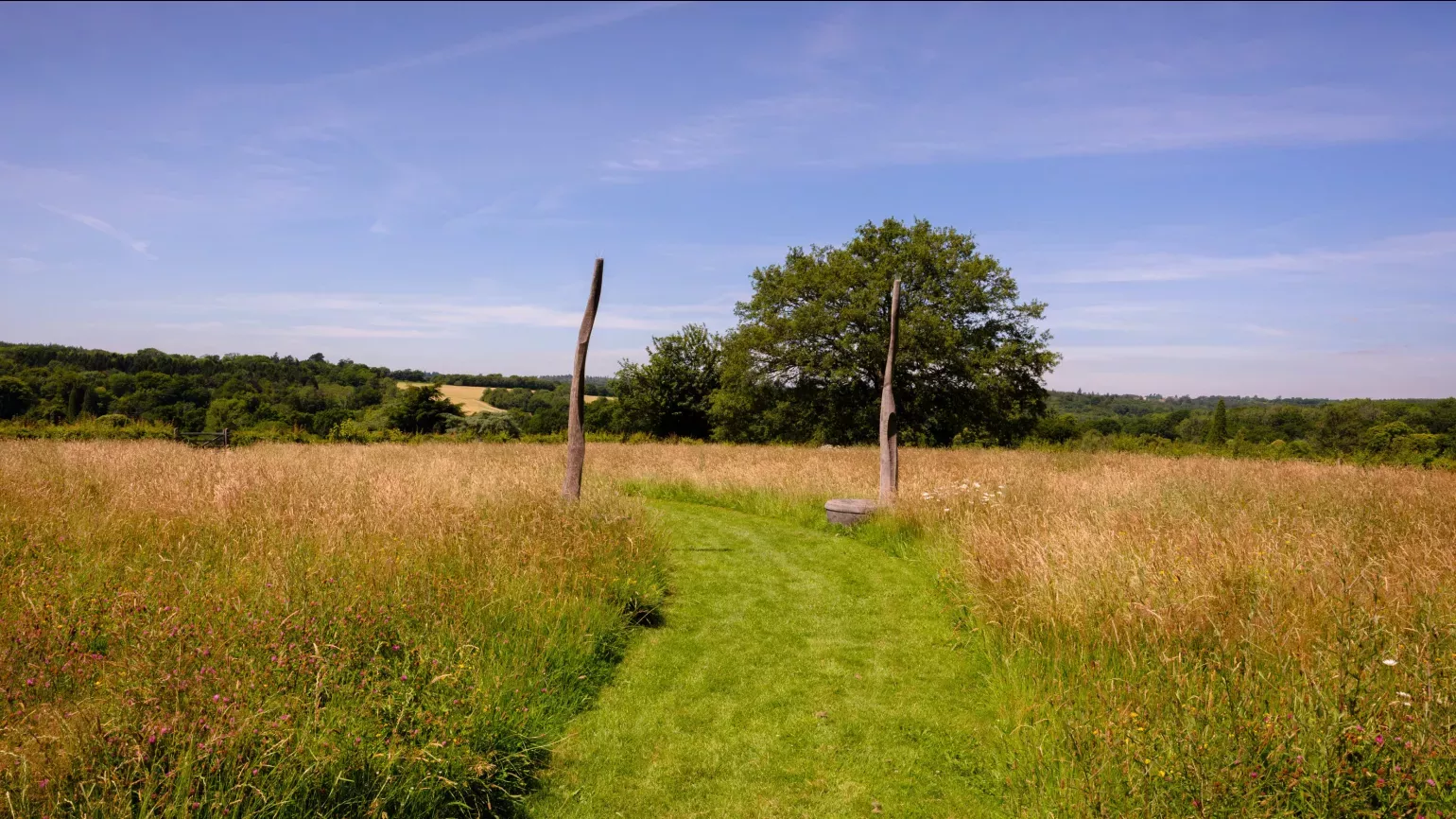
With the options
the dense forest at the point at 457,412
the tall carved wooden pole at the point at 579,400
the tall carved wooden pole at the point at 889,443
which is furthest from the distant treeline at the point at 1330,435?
the tall carved wooden pole at the point at 579,400

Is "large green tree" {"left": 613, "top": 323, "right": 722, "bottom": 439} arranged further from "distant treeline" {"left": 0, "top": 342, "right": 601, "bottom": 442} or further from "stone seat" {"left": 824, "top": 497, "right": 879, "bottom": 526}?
"stone seat" {"left": 824, "top": 497, "right": 879, "bottom": 526}

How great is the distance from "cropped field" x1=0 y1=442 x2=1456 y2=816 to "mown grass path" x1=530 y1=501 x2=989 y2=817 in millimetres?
252

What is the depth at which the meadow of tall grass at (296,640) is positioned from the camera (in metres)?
2.81

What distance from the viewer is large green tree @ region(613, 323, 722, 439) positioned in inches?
1483

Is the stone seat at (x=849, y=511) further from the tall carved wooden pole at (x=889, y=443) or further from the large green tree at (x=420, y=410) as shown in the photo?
the large green tree at (x=420, y=410)

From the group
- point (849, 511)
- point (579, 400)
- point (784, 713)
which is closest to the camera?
point (784, 713)

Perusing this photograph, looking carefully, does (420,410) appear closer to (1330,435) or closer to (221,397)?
(221,397)

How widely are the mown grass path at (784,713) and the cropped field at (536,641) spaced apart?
25 centimetres

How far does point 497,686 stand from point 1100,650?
439 centimetres

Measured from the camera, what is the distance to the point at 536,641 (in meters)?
5.16

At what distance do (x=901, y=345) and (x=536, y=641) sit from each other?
75.6 feet

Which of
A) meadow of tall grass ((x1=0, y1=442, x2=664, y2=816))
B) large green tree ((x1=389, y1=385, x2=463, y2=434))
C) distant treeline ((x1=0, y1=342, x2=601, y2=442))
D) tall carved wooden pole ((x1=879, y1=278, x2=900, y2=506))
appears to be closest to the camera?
meadow of tall grass ((x1=0, y1=442, x2=664, y2=816))

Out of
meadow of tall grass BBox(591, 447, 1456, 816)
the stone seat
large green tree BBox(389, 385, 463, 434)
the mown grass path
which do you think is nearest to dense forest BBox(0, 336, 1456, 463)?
large green tree BBox(389, 385, 463, 434)

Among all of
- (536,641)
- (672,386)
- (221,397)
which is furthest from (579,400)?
(221,397)
